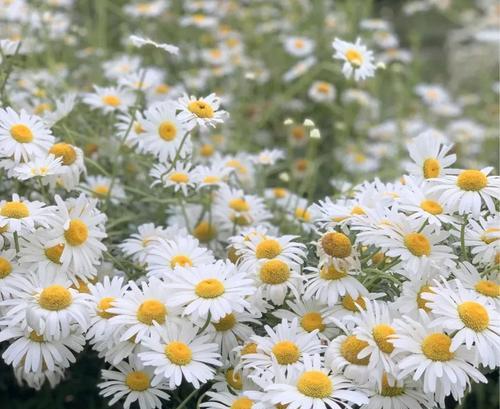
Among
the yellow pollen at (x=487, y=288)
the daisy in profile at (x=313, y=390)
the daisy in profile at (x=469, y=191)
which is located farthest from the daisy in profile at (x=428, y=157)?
the daisy in profile at (x=313, y=390)

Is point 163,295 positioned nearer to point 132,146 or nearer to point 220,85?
point 132,146

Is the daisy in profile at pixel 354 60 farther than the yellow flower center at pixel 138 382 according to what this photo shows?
Yes

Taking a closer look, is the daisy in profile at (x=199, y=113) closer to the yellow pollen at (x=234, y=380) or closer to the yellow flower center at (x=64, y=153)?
the yellow flower center at (x=64, y=153)

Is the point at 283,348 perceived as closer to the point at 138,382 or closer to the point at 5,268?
the point at 138,382

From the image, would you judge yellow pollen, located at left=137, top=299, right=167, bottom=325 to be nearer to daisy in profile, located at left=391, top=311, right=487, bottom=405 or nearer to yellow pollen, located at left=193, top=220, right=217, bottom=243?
daisy in profile, located at left=391, top=311, right=487, bottom=405

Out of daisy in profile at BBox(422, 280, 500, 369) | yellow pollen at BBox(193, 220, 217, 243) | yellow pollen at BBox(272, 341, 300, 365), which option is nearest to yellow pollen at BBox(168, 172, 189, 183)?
yellow pollen at BBox(193, 220, 217, 243)

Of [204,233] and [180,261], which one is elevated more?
[180,261]

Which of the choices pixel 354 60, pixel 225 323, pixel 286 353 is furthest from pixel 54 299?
pixel 354 60
